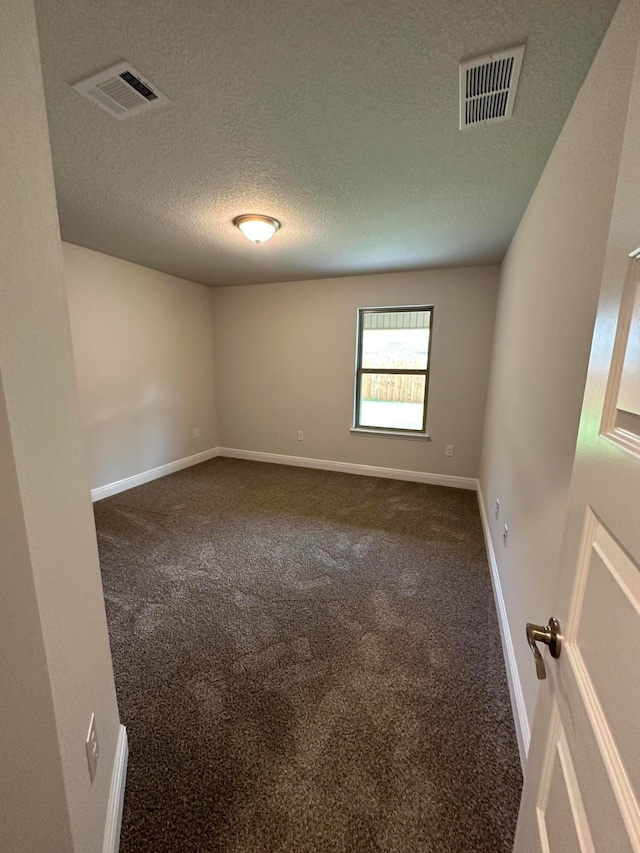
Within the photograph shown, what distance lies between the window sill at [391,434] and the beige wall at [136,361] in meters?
2.21

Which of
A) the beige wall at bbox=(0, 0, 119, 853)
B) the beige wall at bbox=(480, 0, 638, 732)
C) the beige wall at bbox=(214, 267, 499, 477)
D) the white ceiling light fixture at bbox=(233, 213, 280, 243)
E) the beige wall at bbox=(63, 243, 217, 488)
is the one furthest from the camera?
the beige wall at bbox=(214, 267, 499, 477)

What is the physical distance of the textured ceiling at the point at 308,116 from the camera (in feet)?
3.27

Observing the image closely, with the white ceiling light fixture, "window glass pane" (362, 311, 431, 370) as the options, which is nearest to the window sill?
"window glass pane" (362, 311, 431, 370)

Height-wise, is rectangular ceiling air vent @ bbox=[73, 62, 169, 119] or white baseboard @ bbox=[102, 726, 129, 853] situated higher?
rectangular ceiling air vent @ bbox=[73, 62, 169, 119]

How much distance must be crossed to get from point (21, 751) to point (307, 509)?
2.67 metres

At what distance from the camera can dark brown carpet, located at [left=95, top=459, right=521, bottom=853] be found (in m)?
1.03

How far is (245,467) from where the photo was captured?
447 centimetres

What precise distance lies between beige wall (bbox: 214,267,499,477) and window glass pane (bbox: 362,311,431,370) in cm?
14

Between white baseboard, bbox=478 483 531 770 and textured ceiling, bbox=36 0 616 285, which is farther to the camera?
white baseboard, bbox=478 483 531 770

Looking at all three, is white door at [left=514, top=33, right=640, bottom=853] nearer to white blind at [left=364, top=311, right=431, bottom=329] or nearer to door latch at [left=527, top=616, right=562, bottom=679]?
door latch at [left=527, top=616, right=562, bottom=679]

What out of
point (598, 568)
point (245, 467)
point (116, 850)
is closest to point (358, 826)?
point (116, 850)

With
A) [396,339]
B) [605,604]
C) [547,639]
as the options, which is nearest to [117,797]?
[547,639]

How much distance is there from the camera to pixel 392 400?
160 inches

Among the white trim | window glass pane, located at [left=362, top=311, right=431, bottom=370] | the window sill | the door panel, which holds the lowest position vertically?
the white trim
